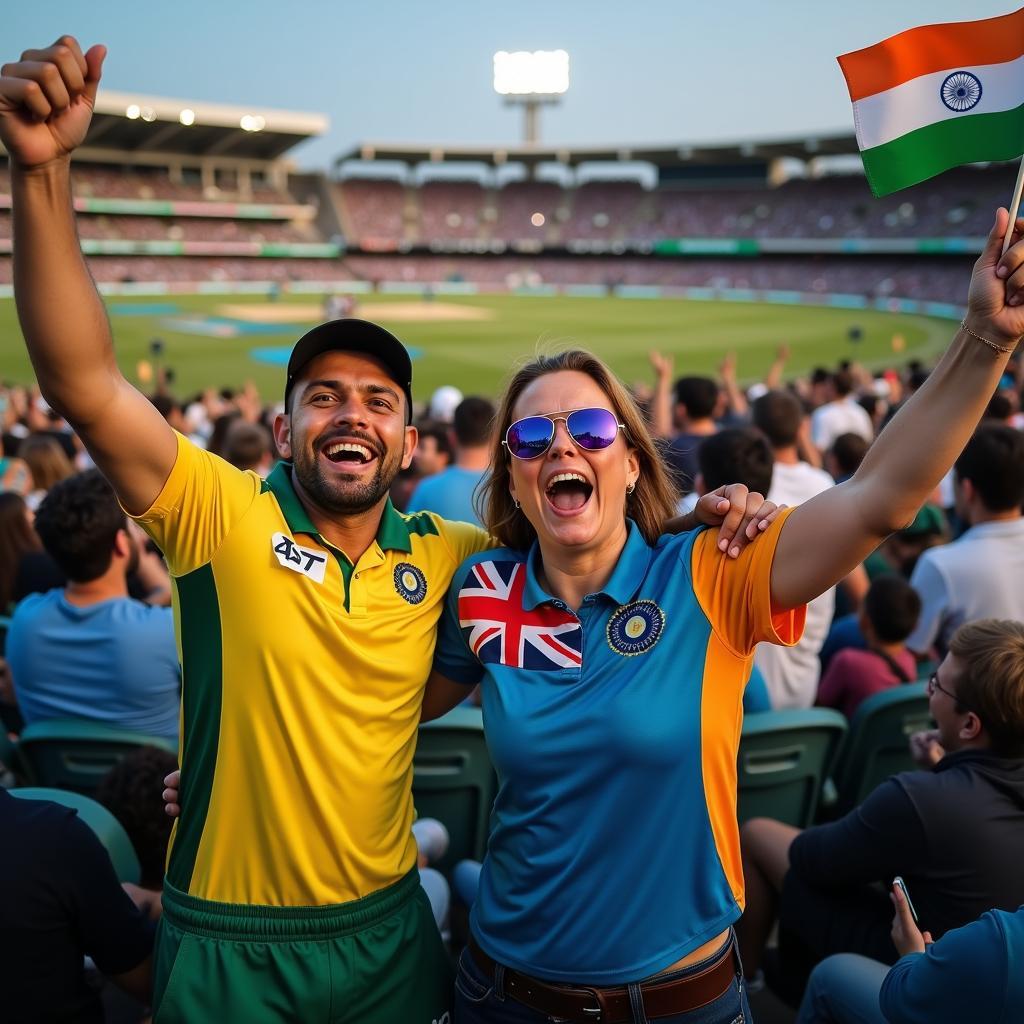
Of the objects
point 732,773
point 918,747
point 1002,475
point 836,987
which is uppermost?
point 1002,475

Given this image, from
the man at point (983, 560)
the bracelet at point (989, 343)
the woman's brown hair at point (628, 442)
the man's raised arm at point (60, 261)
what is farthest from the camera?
the man at point (983, 560)

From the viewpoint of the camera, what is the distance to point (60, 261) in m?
1.93

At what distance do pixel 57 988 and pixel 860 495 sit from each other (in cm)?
240

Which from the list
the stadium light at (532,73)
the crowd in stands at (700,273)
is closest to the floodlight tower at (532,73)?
the stadium light at (532,73)

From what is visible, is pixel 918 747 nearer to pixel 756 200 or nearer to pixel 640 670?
pixel 640 670

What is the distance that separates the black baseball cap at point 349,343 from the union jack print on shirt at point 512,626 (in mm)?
661

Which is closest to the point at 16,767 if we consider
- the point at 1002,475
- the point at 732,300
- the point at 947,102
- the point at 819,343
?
the point at 947,102

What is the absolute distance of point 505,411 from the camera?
2.69 metres

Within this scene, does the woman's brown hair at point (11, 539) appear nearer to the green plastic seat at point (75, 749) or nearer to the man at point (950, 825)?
the green plastic seat at point (75, 749)

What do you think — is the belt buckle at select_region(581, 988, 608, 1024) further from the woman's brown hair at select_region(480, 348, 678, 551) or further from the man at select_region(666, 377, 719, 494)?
the man at select_region(666, 377, 719, 494)

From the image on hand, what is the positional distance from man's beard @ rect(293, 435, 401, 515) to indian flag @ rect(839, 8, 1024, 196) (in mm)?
1655

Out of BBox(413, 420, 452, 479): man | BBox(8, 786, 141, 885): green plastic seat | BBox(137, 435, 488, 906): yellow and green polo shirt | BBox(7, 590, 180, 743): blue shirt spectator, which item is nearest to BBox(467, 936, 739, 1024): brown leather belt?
BBox(137, 435, 488, 906): yellow and green polo shirt

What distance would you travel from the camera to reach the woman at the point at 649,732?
6.72 feet

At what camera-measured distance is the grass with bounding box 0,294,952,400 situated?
26.7 meters
